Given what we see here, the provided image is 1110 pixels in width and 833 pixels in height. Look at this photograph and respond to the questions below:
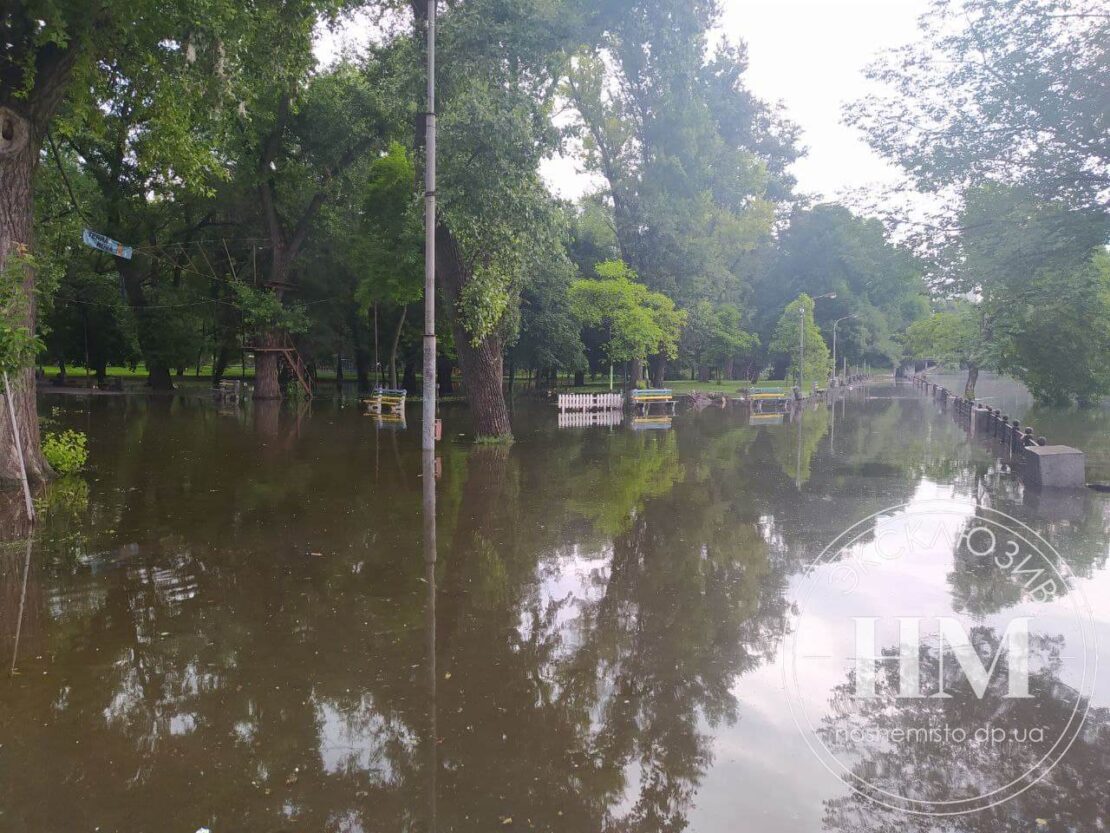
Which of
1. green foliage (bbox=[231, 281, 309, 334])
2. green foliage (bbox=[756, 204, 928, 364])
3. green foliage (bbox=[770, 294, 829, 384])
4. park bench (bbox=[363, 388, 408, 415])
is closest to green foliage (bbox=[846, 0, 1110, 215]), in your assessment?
park bench (bbox=[363, 388, 408, 415])

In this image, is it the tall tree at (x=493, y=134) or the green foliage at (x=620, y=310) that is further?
the green foliage at (x=620, y=310)

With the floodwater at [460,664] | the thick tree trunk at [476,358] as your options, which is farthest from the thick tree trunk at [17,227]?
the thick tree trunk at [476,358]

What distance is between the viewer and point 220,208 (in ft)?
128

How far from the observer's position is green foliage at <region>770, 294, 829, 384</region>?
51.5m

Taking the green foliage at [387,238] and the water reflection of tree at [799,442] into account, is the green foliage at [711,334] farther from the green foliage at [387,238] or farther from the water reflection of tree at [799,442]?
the green foliage at [387,238]

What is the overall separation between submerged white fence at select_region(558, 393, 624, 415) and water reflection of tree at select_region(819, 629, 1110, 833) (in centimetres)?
2840

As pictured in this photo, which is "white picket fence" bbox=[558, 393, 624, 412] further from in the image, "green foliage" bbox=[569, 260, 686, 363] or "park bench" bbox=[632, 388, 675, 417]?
"green foliage" bbox=[569, 260, 686, 363]

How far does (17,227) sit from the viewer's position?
11.4 m

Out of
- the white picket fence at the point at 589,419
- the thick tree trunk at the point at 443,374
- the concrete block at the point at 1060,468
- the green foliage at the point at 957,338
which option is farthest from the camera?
the thick tree trunk at the point at 443,374

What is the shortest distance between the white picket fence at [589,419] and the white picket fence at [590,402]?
0.29 metres

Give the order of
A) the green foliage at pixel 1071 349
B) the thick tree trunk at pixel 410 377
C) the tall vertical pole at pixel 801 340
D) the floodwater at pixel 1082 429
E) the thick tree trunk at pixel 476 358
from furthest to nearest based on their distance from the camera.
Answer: the tall vertical pole at pixel 801 340
the thick tree trunk at pixel 410 377
the green foliage at pixel 1071 349
the thick tree trunk at pixel 476 358
the floodwater at pixel 1082 429

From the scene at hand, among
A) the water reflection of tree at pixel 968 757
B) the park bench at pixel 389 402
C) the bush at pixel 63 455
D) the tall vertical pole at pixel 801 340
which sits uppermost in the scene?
the tall vertical pole at pixel 801 340

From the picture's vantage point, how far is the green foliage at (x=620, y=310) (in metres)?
37.0

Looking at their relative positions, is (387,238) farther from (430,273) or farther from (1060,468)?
(1060,468)
